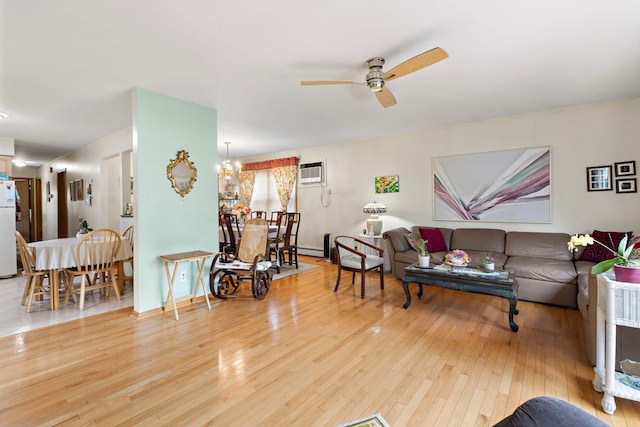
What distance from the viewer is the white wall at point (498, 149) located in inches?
148

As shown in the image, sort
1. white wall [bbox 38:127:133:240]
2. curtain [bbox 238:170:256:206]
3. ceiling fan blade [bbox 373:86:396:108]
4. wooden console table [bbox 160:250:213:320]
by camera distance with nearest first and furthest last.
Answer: ceiling fan blade [bbox 373:86:396:108] → wooden console table [bbox 160:250:213:320] → white wall [bbox 38:127:133:240] → curtain [bbox 238:170:256:206]

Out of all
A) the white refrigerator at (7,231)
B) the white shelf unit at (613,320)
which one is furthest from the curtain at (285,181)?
the white shelf unit at (613,320)

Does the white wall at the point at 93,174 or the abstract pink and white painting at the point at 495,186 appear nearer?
the abstract pink and white painting at the point at 495,186

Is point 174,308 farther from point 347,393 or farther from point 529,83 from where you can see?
point 529,83

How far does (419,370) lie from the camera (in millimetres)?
2178

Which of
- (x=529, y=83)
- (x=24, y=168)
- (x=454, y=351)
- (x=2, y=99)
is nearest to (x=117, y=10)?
(x=2, y=99)

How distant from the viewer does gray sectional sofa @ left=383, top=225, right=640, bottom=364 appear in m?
3.33

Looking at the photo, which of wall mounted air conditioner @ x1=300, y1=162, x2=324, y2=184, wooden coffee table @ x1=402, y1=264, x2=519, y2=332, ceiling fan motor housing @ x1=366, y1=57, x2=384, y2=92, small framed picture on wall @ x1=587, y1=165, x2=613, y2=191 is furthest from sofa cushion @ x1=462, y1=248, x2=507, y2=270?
wall mounted air conditioner @ x1=300, y1=162, x2=324, y2=184

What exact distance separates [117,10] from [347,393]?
2963 mm

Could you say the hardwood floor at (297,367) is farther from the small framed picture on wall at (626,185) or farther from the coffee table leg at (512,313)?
the small framed picture on wall at (626,185)

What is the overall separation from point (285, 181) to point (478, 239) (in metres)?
4.36

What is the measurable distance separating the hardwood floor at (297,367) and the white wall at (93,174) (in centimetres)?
296

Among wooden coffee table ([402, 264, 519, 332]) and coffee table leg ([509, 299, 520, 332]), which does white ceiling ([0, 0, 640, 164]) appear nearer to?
wooden coffee table ([402, 264, 519, 332])

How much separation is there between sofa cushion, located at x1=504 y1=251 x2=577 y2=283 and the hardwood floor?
0.38m
